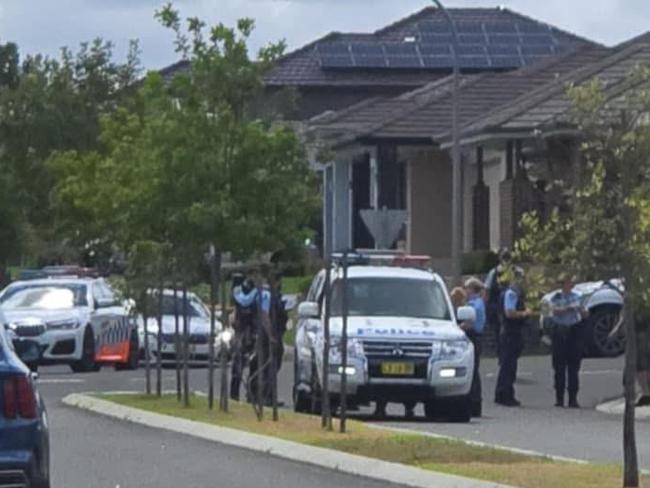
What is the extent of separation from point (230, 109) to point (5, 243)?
3950 cm

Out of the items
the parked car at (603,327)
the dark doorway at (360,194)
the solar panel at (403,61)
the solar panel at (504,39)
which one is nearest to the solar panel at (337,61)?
the solar panel at (403,61)

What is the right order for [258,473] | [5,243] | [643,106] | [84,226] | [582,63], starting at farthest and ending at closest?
[5,243] → [582,63] → [84,226] → [258,473] → [643,106]

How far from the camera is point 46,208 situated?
65688 mm

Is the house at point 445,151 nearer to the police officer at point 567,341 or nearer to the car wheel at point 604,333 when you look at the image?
the car wheel at point 604,333

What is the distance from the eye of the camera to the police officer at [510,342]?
28.8 metres

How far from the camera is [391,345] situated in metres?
25.7

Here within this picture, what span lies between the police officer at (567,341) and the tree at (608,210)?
41.8 ft

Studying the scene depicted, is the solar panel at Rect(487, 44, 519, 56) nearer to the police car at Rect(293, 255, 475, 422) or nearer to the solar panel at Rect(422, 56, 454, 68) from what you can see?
the solar panel at Rect(422, 56, 454, 68)

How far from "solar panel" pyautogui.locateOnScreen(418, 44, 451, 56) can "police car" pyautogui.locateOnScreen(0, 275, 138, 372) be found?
148 feet

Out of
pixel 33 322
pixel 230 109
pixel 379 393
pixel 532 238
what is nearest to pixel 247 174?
pixel 230 109

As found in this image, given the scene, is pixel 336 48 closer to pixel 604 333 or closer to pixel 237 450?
pixel 604 333

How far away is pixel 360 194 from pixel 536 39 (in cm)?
2512

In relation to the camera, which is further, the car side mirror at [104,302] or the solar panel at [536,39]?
the solar panel at [536,39]

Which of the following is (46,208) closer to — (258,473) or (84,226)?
(84,226)
